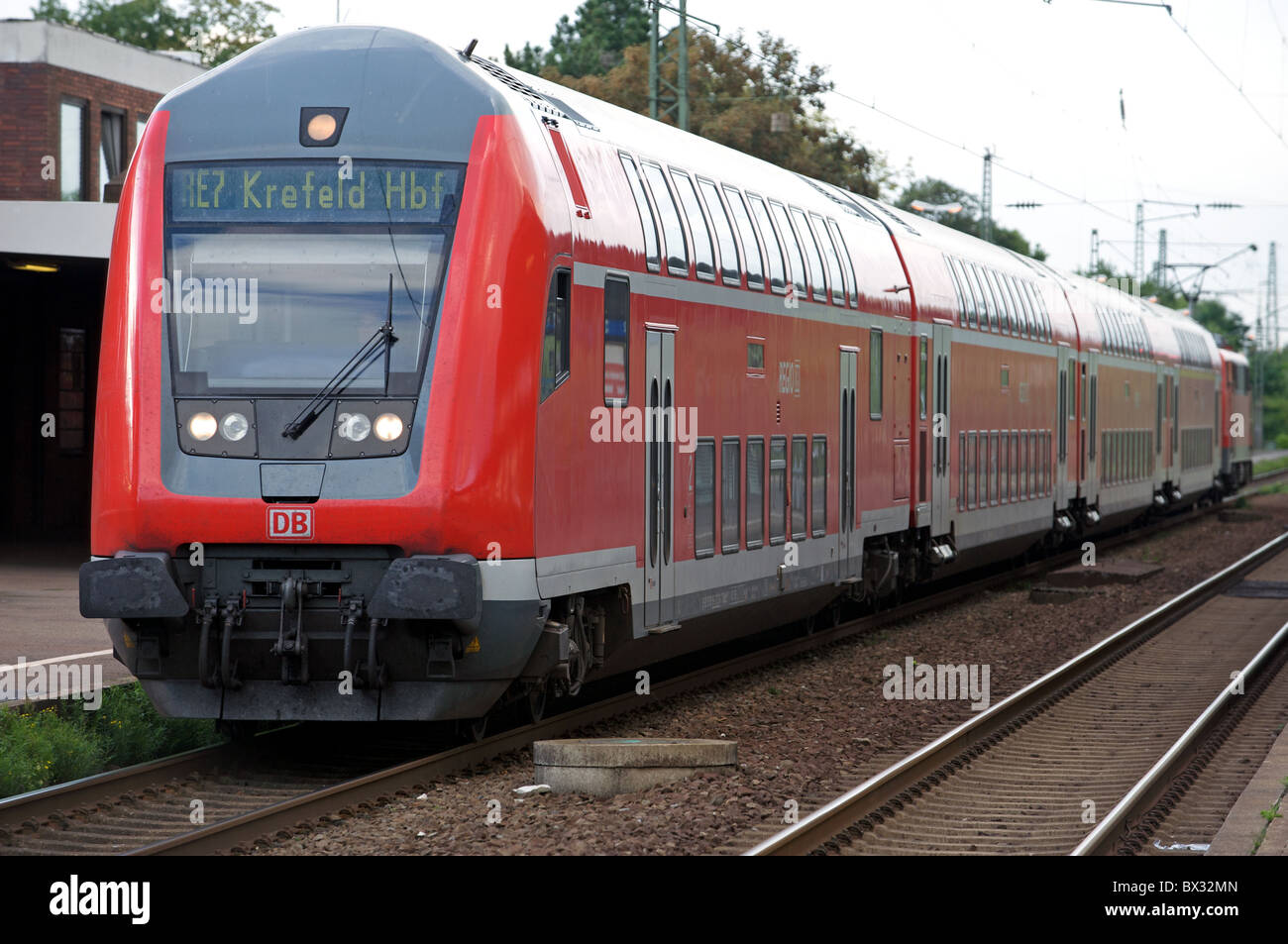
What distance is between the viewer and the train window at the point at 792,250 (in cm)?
1490

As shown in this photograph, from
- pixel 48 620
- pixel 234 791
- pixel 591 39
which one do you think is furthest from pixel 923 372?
pixel 591 39

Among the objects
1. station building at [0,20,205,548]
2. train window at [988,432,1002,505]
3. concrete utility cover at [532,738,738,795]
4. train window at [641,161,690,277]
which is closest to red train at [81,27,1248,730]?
train window at [641,161,690,277]

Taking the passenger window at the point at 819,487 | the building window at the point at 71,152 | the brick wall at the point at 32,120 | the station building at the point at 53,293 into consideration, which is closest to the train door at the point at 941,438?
the passenger window at the point at 819,487

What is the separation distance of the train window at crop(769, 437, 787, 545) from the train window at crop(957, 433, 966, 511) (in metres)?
6.96

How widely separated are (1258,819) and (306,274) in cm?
570

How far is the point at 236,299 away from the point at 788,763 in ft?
13.7

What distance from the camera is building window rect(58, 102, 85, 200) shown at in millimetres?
28156

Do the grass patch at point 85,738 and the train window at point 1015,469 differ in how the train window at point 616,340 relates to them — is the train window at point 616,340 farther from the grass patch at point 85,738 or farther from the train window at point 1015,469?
the train window at point 1015,469

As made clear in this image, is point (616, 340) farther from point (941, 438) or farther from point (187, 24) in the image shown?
point (187, 24)

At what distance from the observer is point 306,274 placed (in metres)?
9.78

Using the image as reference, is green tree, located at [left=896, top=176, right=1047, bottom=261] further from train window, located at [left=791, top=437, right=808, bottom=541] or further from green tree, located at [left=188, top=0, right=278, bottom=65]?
train window, located at [left=791, top=437, right=808, bottom=541]
